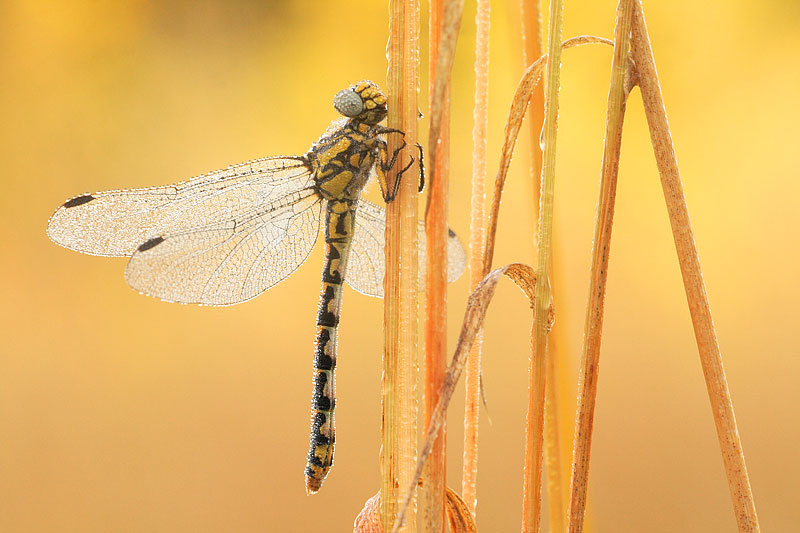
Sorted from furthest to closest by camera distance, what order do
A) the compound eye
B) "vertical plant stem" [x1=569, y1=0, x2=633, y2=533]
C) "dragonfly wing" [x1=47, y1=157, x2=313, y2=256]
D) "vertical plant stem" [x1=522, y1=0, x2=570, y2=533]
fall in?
"dragonfly wing" [x1=47, y1=157, x2=313, y2=256], the compound eye, "vertical plant stem" [x1=522, y1=0, x2=570, y2=533], "vertical plant stem" [x1=569, y1=0, x2=633, y2=533]

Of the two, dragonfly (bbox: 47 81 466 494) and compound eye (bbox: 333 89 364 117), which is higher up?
compound eye (bbox: 333 89 364 117)

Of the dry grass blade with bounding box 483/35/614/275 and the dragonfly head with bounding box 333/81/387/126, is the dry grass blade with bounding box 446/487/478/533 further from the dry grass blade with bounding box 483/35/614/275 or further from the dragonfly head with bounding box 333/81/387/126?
the dragonfly head with bounding box 333/81/387/126

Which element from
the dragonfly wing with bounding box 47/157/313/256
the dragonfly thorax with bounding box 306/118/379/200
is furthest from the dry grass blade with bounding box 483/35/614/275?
the dragonfly wing with bounding box 47/157/313/256

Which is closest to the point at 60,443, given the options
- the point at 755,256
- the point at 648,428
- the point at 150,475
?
the point at 150,475

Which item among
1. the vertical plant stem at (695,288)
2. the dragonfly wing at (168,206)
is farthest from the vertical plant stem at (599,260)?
the dragonfly wing at (168,206)

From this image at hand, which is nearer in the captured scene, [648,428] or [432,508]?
[432,508]

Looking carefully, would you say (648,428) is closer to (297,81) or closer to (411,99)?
(297,81)

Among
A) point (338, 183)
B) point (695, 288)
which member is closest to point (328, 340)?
point (338, 183)

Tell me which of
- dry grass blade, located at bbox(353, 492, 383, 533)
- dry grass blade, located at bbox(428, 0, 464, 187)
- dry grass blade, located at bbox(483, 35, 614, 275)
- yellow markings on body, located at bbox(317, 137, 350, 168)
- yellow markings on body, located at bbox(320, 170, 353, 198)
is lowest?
dry grass blade, located at bbox(353, 492, 383, 533)
